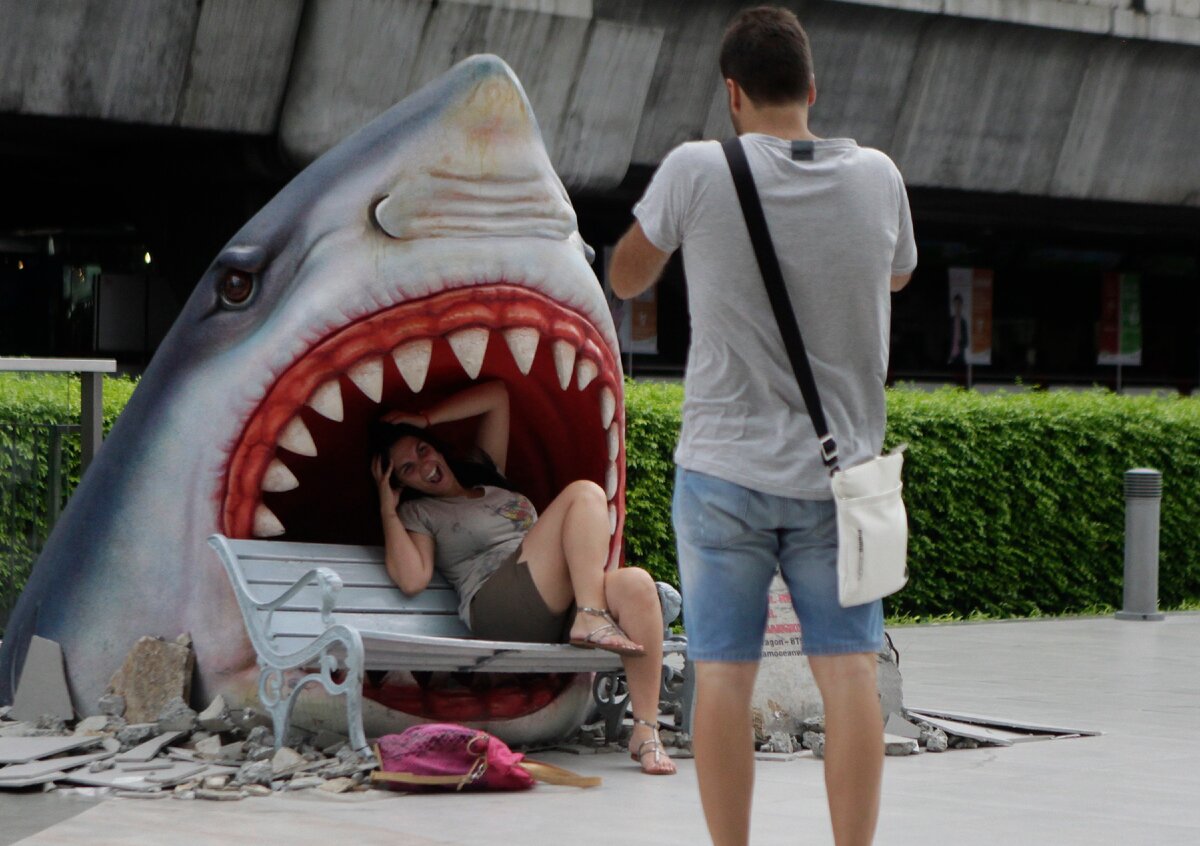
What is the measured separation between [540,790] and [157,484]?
4.84 feet

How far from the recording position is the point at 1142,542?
40.4 feet

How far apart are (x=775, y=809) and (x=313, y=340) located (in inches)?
73.5

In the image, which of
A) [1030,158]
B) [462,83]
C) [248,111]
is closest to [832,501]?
[462,83]

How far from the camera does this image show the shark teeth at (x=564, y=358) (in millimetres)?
5809

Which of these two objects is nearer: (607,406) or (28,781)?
(28,781)

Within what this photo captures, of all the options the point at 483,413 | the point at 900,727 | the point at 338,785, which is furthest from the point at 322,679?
the point at 900,727

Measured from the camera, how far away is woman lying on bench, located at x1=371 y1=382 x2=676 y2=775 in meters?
5.85

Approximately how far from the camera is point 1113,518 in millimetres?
13117

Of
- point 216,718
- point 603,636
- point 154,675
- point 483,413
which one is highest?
point 483,413

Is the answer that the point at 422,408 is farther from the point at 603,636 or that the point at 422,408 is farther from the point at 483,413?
the point at 603,636

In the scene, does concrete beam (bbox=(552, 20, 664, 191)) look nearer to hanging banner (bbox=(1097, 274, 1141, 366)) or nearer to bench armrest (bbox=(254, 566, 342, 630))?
hanging banner (bbox=(1097, 274, 1141, 366))

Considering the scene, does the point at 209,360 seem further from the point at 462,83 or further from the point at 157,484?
the point at 462,83

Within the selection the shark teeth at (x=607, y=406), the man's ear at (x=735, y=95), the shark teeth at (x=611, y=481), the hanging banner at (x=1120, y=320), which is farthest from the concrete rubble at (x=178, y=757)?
the hanging banner at (x=1120, y=320)

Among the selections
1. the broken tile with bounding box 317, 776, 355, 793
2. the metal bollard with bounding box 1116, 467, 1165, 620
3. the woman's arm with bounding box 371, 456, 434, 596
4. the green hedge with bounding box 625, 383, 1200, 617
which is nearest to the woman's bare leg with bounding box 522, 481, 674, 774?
the woman's arm with bounding box 371, 456, 434, 596
